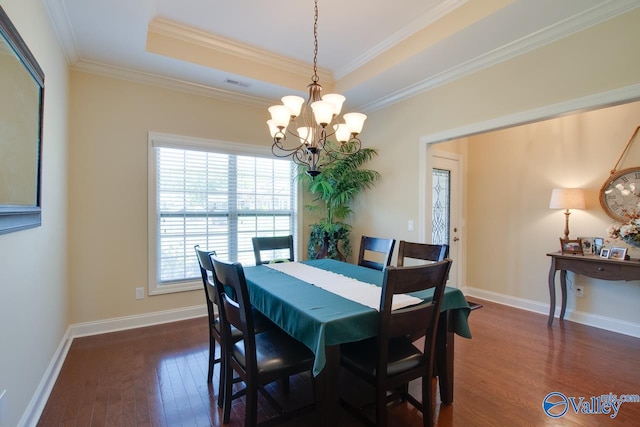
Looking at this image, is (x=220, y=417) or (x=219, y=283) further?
(x=220, y=417)

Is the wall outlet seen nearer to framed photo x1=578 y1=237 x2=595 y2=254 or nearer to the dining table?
the dining table

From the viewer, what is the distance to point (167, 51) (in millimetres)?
2936

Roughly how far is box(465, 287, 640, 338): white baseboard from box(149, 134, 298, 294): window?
3075mm

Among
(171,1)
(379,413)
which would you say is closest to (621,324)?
(379,413)

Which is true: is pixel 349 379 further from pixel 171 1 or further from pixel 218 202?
pixel 171 1

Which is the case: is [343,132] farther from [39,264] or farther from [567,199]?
[567,199]

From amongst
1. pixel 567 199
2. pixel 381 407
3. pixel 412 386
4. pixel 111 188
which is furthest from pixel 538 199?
pixel 111 188

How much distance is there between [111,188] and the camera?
3215 millimetres

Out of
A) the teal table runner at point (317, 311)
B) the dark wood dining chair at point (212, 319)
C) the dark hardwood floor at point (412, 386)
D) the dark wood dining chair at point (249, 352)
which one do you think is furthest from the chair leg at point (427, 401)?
the dark wood dining chair at point (212, 319)

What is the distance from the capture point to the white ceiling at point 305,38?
2.33 m

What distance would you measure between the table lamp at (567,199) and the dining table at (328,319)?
8.09ft

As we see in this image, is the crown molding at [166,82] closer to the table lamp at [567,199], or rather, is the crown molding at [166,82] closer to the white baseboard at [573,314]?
the table lamp at [567,199]

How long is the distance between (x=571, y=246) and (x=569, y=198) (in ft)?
1.75

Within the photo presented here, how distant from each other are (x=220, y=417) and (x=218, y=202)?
2.46 m
